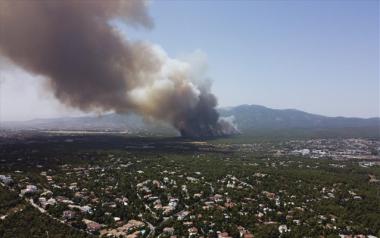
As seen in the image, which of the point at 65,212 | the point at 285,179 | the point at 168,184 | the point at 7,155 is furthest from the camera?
the point at 7,155

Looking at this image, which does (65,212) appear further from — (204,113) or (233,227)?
(204,113)

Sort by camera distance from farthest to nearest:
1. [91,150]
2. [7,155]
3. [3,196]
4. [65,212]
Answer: [91,150]
[7,155]
[3,196]
[65,212]

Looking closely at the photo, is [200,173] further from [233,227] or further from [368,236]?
[368,236]

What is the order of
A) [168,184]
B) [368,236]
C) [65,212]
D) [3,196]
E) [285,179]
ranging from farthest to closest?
[285,179], [168,184], [3,196], [65,212], [368,236]

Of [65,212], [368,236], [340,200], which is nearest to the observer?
[368,236]

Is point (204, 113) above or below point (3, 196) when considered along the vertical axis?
above

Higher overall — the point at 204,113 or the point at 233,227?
the point at 204,113

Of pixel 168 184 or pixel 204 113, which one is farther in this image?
pixel 204 113

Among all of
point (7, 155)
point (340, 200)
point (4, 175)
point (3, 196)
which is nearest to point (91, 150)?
point (7, 155)

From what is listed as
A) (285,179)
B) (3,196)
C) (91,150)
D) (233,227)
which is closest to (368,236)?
(233,227)
